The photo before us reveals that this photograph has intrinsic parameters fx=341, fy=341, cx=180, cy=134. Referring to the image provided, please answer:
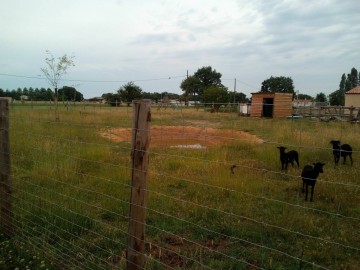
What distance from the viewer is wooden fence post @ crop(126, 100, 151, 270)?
2602 mm


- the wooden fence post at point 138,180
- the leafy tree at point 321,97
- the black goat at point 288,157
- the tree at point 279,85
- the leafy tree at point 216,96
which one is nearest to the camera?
the wooden fence post at point 138,180

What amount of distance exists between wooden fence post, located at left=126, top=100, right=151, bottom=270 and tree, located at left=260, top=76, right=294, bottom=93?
316 ft

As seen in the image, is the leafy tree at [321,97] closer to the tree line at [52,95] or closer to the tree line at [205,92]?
the tree line at [205,92]

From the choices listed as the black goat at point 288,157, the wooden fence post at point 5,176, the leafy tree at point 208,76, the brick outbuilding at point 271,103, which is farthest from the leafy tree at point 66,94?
the leafy tree at point 208,76

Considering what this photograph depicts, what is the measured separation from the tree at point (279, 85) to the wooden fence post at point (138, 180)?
96.3m

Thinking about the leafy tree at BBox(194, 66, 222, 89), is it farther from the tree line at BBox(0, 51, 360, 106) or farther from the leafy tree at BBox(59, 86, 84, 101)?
the leafy tree at BBox(59, 86, 84, 101)

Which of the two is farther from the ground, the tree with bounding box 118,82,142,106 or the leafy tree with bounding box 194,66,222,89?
the leafy tree with bounding box 194,66,222,89

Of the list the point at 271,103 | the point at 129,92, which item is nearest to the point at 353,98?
the point at 271,103

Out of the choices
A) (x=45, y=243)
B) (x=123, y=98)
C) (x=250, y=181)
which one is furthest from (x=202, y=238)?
(x=123, y=98)

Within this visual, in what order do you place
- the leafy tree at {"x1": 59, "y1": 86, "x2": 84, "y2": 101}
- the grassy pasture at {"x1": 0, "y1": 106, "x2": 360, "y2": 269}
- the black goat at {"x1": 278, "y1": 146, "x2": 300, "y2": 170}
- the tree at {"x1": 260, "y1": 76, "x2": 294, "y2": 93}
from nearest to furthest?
the grassy pasture at {"x1": 0, "y1": 106, "x2": 360, "y2": 269}, the black goat at {"x1": 278, "y1": 146, "x2": 300, "y2": 170}, the leafy tree at {"x1": 59, "y1": 86, "x2": 84, "y2": 101}, the tree at {"x1": 260, "y1": 76, "x2": 294, "y2": 93}

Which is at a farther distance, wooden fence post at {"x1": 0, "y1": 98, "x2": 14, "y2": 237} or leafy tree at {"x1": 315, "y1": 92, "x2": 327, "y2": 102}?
leafy tree at {"x1": 315, "y1": 92, "x2": 327, "y2": 102}

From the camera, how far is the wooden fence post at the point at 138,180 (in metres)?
2.60

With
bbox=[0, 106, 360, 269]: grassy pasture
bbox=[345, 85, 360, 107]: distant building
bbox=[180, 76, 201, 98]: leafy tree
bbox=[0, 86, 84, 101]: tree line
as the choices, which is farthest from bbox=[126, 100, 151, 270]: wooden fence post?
bbox=[180, 76, 201, 98]: leafy tree

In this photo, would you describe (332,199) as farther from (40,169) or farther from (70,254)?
(40,169)
